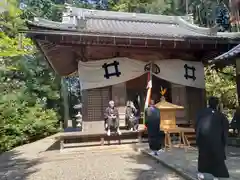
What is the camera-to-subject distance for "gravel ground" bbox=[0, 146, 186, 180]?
19.2 ft

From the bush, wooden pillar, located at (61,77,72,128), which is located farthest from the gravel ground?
wooden pillar, located at (61,77,72,128)

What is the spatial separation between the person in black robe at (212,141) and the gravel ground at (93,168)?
1047 millimetres

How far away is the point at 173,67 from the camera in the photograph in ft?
36.3

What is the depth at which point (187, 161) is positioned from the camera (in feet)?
21.5

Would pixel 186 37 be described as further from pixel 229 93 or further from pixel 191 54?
pixel 229 93

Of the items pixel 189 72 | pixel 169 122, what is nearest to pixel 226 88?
pixel 189 72

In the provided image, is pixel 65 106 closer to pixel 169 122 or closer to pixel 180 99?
pixel 180 99

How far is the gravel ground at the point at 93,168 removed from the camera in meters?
5.86

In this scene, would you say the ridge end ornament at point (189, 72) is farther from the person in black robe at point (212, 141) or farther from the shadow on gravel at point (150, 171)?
the person in black robe at point (212, 141)

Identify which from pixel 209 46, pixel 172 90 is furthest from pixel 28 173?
pixel 209 46

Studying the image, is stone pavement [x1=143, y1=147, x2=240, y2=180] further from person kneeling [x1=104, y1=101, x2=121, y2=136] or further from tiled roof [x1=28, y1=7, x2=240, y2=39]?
tiled roof [x1=28, y1=7, x2=240, y2=39]

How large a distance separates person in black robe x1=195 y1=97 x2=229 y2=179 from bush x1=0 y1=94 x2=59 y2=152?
11154 millimetres

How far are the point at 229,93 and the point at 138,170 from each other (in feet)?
39.5

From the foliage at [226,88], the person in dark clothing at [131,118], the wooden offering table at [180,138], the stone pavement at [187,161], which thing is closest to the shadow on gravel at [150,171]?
the stone pavement at [187,161]
